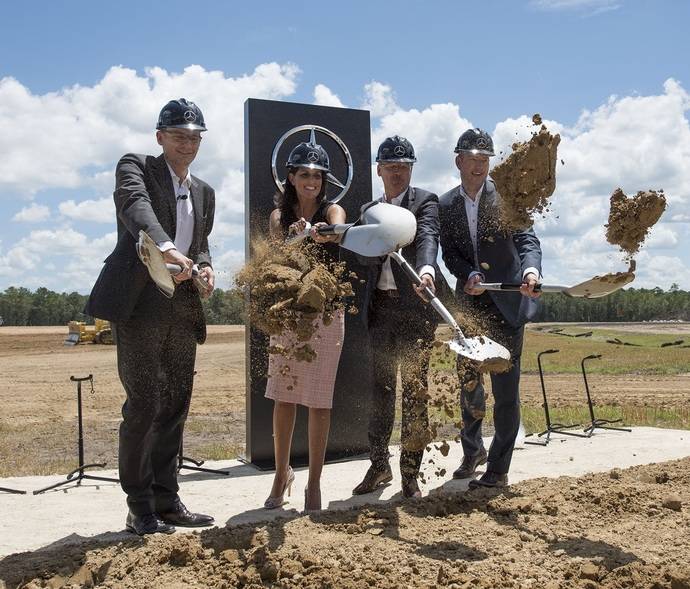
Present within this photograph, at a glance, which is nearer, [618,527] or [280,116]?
[618,527]

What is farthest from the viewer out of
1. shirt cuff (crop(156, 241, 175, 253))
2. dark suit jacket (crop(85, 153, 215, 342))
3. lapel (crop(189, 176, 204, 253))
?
lapel (crop(189, 176, 204, 253))

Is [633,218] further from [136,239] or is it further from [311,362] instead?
[136,239]

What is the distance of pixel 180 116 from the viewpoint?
13.1 feet

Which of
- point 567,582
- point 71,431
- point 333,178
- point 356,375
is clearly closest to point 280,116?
point 333,178

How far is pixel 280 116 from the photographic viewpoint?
5.96 metres

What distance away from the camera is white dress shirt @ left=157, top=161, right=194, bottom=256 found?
4.13 meters

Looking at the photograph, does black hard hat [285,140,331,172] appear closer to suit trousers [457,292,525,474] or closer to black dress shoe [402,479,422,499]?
suit trousers [457,292,525,474]

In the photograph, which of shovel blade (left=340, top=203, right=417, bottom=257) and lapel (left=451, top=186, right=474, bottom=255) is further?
lapel (left=451, top=186, right=474, bottom=255)

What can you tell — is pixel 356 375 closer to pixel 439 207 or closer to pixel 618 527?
pixel 439 207

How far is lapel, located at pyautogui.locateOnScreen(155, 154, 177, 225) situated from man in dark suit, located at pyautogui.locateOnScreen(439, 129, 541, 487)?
1.71m

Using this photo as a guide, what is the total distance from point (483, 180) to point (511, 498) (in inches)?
75.4

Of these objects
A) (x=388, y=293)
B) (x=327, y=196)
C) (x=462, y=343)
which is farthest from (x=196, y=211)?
(x=327, y=196)

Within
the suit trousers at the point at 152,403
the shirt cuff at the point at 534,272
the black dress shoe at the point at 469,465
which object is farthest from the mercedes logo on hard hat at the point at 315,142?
the black dress shoe at the point at 469,465

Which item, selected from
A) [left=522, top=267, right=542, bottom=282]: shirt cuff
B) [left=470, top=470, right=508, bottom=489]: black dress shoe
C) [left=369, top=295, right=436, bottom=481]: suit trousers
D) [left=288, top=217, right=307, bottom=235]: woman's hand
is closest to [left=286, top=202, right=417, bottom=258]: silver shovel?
[left=288, top=217, right=307, bottom=235]: woman's hand
